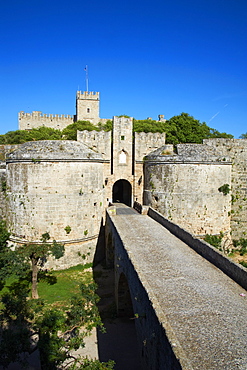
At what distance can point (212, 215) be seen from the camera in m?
23.4

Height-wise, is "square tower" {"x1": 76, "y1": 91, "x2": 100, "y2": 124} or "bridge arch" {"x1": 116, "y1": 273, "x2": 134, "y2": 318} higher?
"square tower" {"x1": 76, "y1": 91, "x2": 100, "y2": 124}

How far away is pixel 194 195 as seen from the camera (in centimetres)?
2292

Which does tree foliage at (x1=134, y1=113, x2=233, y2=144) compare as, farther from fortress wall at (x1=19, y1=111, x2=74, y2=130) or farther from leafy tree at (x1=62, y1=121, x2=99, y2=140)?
fortress wall at (x1=19, y1=111, x2=74, y2=130)

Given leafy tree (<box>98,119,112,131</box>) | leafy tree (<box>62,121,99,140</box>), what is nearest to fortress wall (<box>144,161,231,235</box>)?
leafy tree (<box>62,121,99,140</box>)

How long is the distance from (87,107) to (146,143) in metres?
39.9

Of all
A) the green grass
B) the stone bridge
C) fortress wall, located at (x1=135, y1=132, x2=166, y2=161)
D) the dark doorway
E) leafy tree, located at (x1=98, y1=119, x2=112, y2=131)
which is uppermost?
leafy tree, located at (x1=98, y1=119, x2=112, y2=131)

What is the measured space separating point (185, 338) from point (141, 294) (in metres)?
2.35

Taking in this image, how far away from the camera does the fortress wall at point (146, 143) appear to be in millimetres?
26141

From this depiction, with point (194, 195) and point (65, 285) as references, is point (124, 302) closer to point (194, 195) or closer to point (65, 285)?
point (65, 285)

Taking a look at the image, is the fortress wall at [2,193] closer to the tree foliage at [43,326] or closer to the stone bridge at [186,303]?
the tree foliage at [43,326]

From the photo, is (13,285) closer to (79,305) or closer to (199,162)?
(79,305)

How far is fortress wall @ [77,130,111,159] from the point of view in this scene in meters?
25.3

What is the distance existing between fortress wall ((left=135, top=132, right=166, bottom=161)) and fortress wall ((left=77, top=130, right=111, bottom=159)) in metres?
2.80

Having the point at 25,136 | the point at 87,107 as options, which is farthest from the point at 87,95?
the point at 25,136
